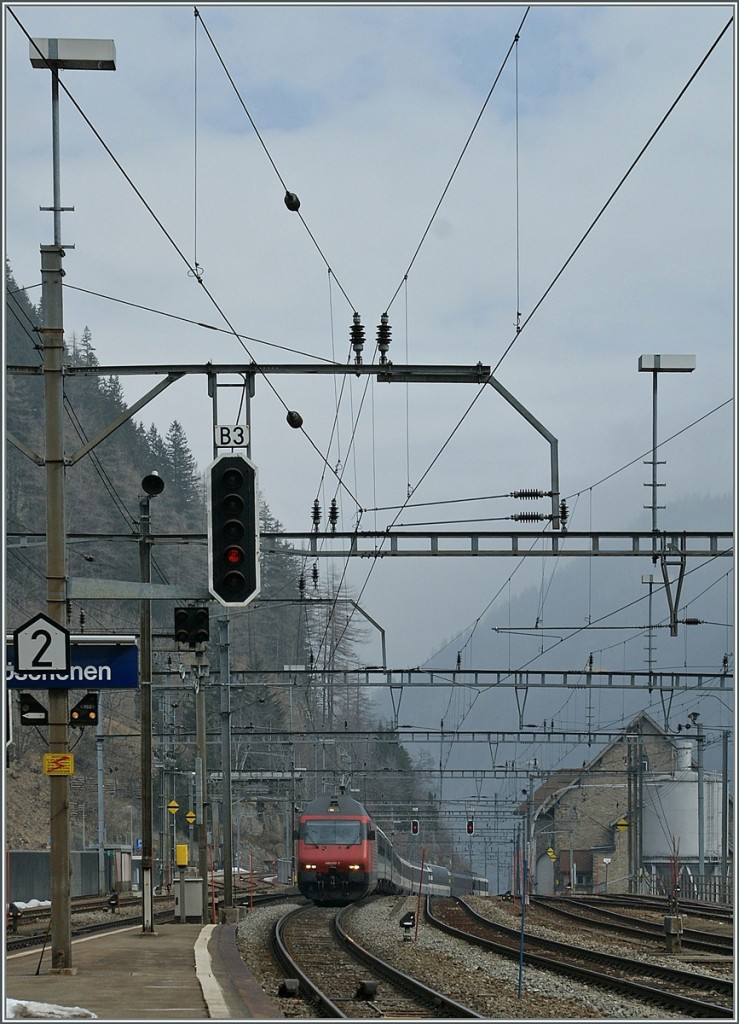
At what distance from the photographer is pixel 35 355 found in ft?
393

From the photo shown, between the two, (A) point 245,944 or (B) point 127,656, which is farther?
(A) point 245,944

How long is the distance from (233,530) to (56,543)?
10.4 ft

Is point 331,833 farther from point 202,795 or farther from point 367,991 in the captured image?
point 367,991

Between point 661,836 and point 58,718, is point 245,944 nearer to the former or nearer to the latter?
point 58,718

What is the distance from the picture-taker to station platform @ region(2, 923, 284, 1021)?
14227 millimetres

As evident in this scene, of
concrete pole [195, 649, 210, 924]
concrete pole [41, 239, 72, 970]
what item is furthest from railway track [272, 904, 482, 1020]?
concrete pole [41, 239, 72, 970]

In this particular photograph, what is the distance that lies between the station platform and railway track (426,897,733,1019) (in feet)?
14.6

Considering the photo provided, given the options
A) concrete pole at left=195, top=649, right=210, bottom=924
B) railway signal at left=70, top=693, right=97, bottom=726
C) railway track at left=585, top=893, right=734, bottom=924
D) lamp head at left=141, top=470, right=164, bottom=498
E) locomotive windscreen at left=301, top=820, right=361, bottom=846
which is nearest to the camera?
railway signal at left=70, top=693, right=97, bottom=726

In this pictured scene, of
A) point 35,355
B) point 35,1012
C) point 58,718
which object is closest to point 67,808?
point 58,718

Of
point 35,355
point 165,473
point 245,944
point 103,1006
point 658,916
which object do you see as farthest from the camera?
point 165,473

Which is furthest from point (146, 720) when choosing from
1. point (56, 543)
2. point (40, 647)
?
point (40, 647)

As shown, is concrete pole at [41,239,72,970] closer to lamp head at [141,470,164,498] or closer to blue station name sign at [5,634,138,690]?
blue station name sign at [5,634,138,690]

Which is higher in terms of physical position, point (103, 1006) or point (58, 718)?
point (58, 718)

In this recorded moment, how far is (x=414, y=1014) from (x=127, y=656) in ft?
15.6
